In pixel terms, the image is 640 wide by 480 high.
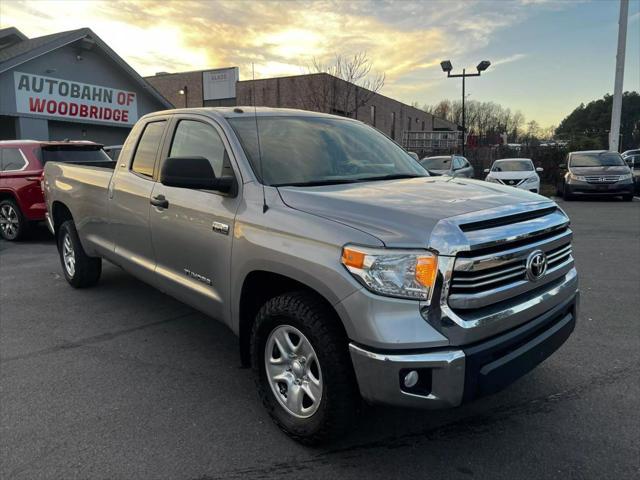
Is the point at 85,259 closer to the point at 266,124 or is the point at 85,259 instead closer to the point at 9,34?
the point at 266,124

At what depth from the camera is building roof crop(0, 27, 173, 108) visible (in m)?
16.1

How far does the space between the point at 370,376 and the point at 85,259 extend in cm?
444

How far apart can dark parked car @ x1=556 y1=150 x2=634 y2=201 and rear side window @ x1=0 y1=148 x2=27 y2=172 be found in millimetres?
15113

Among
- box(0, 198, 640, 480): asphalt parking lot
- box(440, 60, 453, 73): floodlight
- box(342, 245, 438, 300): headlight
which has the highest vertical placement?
box(440, 60, 453, 73): floodlight

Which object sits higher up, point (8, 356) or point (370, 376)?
point (370, 376)

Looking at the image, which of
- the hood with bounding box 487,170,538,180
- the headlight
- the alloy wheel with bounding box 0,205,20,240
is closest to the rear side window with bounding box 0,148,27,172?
the alloy wheel with bounding box 0,205,20,240

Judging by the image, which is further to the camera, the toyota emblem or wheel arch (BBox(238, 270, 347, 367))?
wheel arch (BBox(238, 270, 347, 367))

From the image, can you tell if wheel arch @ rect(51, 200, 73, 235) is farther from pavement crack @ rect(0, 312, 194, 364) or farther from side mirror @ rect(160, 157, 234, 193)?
side mirror @ rect(160, 157, 234, 193)

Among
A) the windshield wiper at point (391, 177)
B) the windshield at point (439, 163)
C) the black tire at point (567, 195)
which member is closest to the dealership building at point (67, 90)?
the windshield at point (439, 163)

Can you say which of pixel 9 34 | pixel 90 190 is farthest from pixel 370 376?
pixel 9 34

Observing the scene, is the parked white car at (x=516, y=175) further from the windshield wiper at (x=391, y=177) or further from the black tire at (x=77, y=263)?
the black tire at (x=77, y=263)

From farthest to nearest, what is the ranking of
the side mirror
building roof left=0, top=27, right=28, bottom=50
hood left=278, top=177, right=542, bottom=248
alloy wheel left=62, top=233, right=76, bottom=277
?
1. building roof left=0, top=27, right=28, bottom=50
2. alloy wheel left=62, top=233, right=76, bottom=277
3. the side mirror
4. hood left=278, top=177, right=542, bottom=248

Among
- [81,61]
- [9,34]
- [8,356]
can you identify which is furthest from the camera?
[9,34]

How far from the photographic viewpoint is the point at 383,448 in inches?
110
